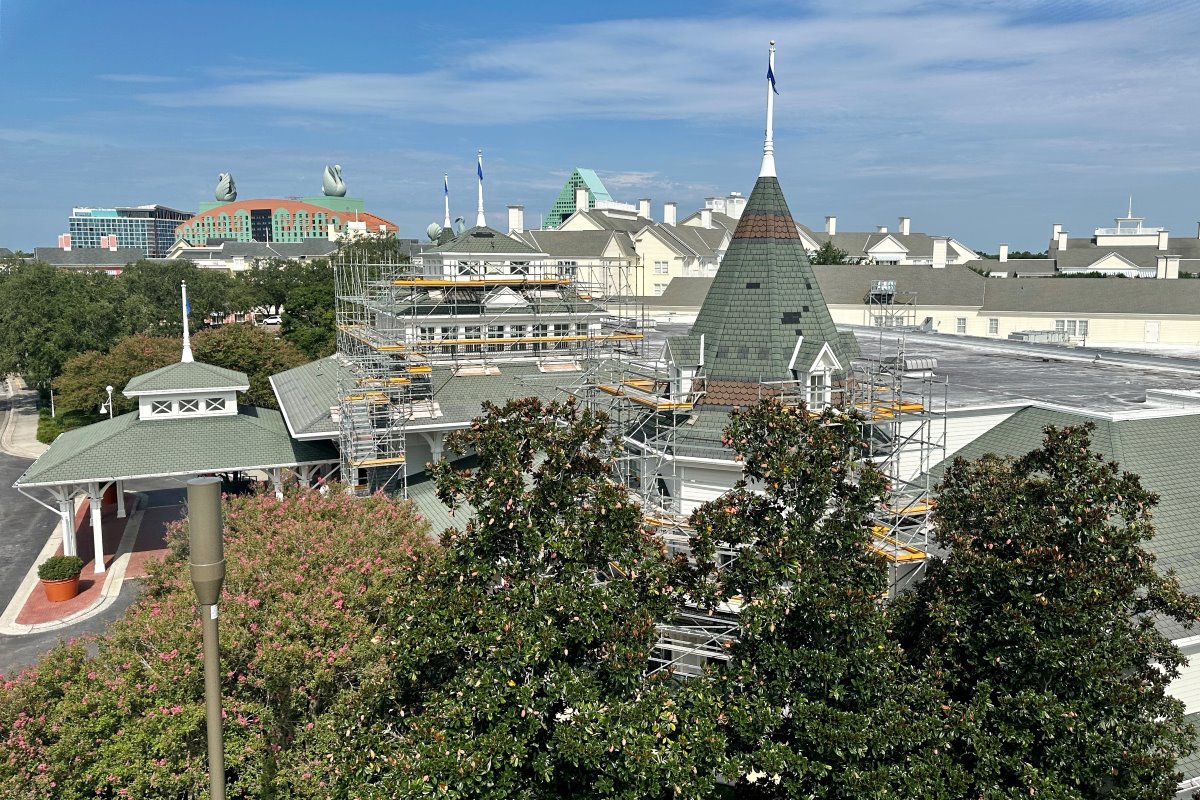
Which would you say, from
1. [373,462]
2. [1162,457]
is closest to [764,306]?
[1162,457]

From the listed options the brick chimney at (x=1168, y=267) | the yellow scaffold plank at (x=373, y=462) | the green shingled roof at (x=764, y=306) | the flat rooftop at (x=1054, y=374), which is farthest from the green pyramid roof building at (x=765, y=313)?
the brick chimney at (x=1168, y=267)

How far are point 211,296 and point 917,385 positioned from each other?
2608 inches

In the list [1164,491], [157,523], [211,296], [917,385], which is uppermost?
[211,296]

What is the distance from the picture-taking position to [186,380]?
3166cm

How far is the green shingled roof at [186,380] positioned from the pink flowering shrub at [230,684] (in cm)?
1466

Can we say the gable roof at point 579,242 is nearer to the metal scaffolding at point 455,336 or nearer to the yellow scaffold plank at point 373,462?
the metal scaffolding at point 455,336

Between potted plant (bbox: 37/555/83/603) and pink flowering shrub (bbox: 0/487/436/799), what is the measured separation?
11.6 metres

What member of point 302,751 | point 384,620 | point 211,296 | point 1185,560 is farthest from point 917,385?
point 211,296

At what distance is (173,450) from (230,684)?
56.7 feet

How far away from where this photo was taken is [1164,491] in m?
18.6

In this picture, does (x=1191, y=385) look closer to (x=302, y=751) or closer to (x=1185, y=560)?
(x=1185, y=560)

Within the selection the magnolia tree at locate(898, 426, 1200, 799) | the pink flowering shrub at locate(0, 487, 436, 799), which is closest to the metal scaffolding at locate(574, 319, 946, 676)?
the magnolia tree at locate(898, 426, 1200, 799)

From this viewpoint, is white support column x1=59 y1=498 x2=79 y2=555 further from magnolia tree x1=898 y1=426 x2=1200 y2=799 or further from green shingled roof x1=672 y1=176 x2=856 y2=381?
magnolia tree x1=898 y1=426 x2=1200 y2=799

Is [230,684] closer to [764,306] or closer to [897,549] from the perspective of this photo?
[897,549]
